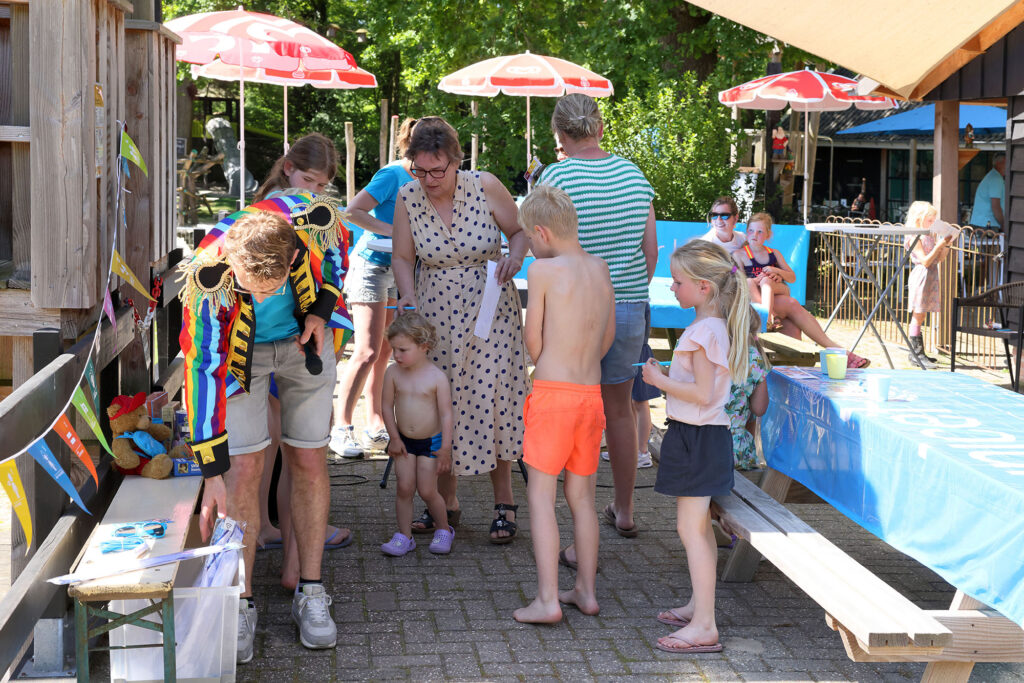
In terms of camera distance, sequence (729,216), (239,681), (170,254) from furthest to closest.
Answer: (729,216) < (170,254) < (239,681)

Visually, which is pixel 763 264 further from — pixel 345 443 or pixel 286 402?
pixel 286 402

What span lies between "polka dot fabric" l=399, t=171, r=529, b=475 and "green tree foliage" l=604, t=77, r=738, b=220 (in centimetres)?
863

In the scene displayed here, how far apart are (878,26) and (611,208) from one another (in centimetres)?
397

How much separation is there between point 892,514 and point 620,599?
4.06 feet

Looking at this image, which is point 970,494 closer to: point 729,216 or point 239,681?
point 239,681

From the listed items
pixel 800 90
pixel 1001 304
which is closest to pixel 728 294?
pixel 1001 304

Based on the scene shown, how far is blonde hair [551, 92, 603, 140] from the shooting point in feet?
15.8

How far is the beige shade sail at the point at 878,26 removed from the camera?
23.8 ft

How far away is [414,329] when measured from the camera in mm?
4754

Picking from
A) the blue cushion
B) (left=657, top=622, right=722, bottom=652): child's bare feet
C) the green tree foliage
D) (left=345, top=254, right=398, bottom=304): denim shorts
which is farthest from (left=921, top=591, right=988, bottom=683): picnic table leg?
the green tree foliage

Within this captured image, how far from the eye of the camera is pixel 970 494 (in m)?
3.30

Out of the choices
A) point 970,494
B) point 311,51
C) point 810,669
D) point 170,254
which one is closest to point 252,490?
point 810,669

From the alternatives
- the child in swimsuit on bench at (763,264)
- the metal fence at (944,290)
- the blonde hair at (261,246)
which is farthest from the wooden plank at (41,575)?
the metal fence at (944,290)

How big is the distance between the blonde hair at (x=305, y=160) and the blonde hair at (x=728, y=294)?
1.49 metres
